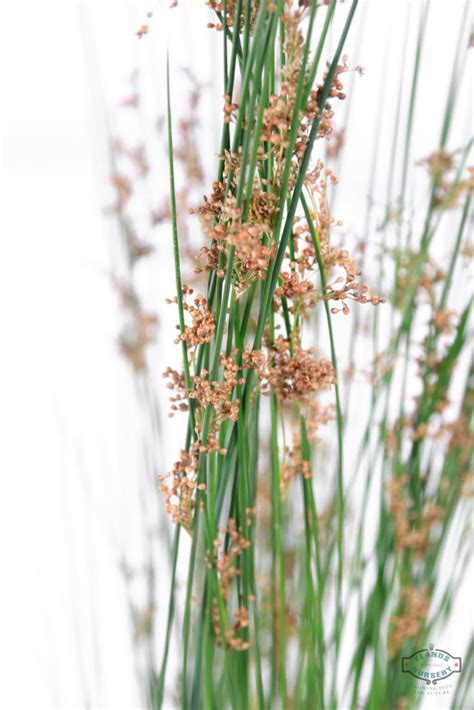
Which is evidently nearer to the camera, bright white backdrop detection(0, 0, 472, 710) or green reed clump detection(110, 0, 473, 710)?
green reed clump detection(110, 0, 473, 710)

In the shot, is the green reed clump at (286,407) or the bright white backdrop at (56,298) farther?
the bright white backdrop at (56,298)

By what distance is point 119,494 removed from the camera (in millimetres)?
726

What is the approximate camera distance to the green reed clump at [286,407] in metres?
0.32

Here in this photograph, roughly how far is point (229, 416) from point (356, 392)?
385 mm

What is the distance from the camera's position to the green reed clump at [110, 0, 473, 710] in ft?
1.05

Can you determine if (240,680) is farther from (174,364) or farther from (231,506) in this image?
(174,364)

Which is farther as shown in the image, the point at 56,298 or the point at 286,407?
the point at 56,298

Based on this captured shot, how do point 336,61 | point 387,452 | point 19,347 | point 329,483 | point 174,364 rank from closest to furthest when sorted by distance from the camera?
point 336,61 < point 387,452 < point 329,483 < point 174,364 < point 19,347

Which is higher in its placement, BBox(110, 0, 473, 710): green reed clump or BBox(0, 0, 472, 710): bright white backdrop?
BBox(0, 0, 472, 710): bright white backdrop

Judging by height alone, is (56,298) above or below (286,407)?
above

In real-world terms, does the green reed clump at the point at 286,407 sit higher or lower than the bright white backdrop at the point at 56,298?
lower

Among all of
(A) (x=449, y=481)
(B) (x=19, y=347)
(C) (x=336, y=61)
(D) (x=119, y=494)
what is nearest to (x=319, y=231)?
(C) (x=336, y=61)

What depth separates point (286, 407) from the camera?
62 cm

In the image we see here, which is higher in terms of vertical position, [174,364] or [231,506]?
[174,364]
